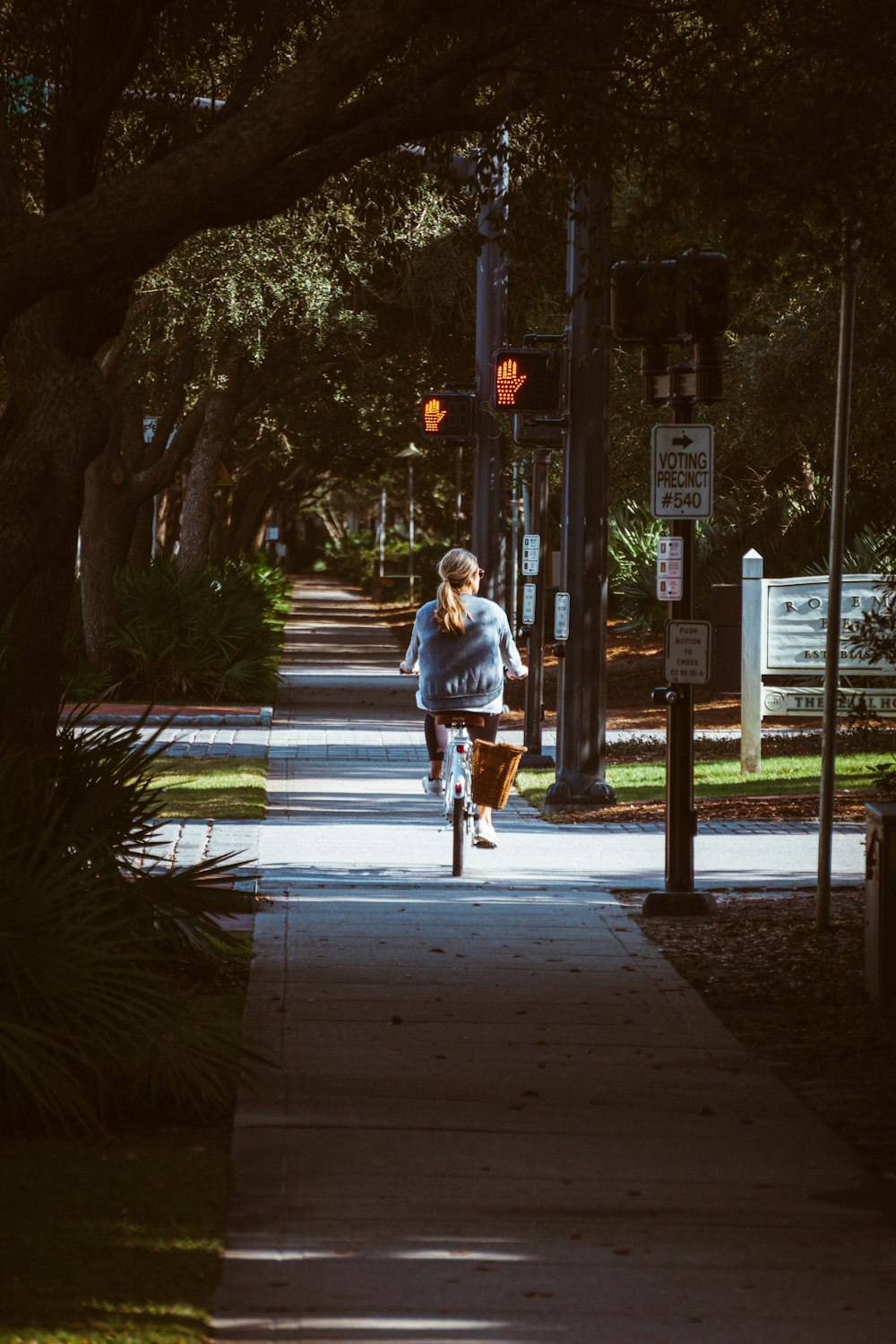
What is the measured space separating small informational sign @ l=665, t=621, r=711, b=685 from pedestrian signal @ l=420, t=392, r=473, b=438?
7677 millimetres

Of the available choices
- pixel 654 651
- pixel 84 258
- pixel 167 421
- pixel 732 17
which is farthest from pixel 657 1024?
pixel 654 651

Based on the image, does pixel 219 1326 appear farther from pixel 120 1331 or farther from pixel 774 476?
pixel 774 476

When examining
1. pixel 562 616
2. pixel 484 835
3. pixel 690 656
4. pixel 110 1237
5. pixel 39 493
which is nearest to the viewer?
pixel 110 1237

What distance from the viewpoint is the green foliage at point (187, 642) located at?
23734mm

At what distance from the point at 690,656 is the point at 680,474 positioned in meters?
0.91

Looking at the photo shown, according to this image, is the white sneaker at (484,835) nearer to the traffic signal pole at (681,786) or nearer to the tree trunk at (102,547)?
the traffic signal pole at (681,786)

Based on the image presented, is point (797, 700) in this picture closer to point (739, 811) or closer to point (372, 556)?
point (739, 811)

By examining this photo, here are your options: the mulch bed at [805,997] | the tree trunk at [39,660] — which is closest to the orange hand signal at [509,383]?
the mulch bed at [805,997]

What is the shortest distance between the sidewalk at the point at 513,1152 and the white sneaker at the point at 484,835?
0.99 meters

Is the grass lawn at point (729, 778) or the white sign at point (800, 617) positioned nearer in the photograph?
the grass lawn at point (729, 778)

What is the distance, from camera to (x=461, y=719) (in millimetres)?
10891

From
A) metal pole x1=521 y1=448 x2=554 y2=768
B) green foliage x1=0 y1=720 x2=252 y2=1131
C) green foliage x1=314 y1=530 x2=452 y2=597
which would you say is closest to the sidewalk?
green foliage x1=0 y1=720 x2=252 y2=1131

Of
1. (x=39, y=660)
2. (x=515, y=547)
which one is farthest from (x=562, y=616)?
(x=515, y=547)

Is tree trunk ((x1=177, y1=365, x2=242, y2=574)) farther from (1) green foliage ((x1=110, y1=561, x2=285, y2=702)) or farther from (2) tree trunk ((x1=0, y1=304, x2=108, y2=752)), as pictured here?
(2) tree trunk ((x1=0, y1=304, x2=108, y2=752))
